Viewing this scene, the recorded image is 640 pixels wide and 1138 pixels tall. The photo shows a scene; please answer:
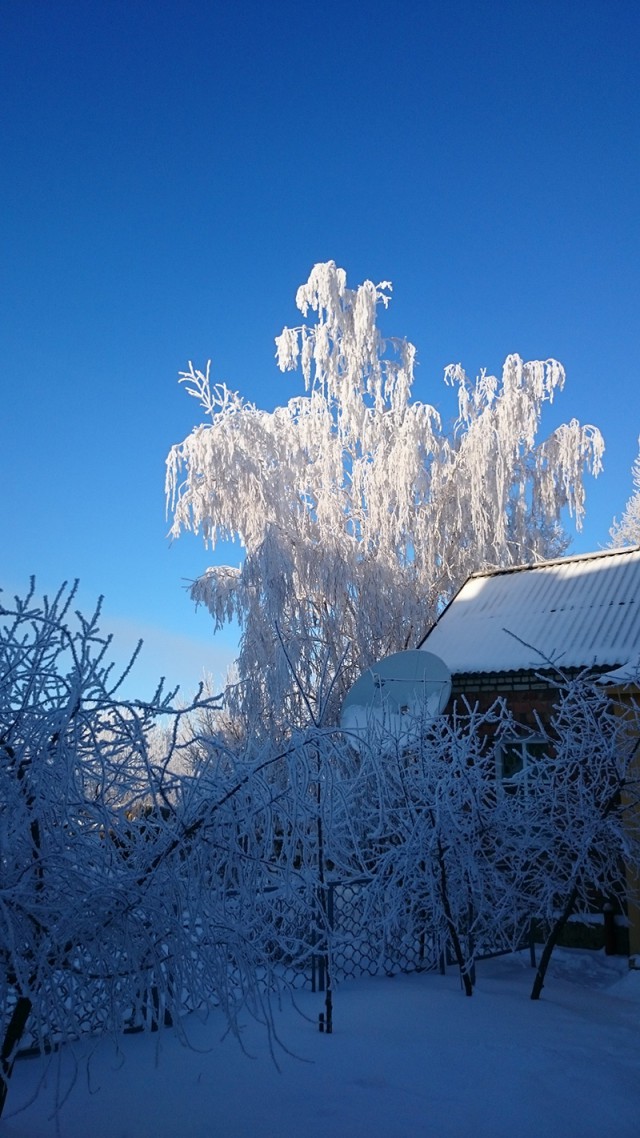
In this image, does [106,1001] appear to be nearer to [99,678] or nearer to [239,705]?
[99,678]

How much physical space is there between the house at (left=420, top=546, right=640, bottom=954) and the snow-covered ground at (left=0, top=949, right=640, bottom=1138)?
3279 mm

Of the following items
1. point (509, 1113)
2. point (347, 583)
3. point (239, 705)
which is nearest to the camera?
point (509, 1113)

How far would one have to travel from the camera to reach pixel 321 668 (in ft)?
15.4

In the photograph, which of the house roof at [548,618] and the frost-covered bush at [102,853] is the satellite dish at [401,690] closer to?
the house roof at [548,618]

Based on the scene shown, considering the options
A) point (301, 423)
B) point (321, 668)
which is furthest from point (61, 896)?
point (301, 423)

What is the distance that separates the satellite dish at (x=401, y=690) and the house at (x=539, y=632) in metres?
0.99

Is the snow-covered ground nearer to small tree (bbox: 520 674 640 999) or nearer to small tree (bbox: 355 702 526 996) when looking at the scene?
small tree (bbox: 355 702 526 996)

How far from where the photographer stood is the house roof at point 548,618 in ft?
32.2

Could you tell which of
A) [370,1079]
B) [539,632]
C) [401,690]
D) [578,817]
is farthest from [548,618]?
[370,1079]

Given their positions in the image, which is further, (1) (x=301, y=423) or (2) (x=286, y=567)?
(1) (x=301, y=423)

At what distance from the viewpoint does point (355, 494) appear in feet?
57.4

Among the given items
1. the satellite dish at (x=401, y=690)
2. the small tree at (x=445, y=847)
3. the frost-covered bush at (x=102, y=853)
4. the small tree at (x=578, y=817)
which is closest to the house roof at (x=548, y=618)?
the satellite dish at (x=401, y=690)

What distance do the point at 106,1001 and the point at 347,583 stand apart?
41.8ft

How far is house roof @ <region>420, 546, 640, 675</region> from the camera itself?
981cm
